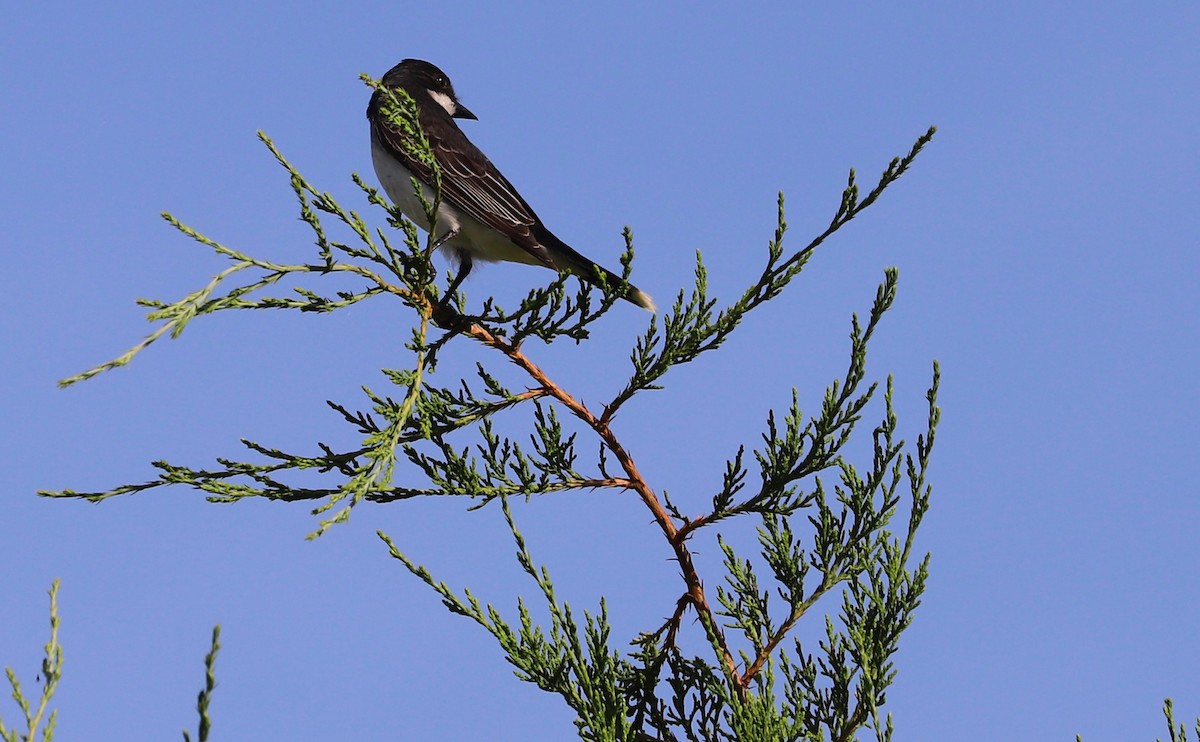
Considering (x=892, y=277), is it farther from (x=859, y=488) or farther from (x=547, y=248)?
(x=547, y=248)

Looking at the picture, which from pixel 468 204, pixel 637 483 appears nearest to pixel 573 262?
pixel 468 204

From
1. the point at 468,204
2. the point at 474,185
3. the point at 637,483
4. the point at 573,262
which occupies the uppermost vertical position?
the point at 474,185

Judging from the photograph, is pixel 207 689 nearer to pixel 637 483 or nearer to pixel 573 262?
pixel 637 483

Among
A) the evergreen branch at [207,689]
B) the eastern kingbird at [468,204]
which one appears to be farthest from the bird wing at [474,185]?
the evergreen branch at [207,689]

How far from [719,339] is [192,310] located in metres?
2.28

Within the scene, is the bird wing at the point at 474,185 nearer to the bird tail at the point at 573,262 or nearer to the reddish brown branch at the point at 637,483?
the bird tail at the point at 573,262

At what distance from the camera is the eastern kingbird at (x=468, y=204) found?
306 inches

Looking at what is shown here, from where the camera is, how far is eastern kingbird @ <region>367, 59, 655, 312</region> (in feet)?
25.5

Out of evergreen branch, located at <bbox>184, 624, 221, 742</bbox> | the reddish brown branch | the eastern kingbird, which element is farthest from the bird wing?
evergreen branch, located at <bbox>184, 624, 221, 742</bbox>

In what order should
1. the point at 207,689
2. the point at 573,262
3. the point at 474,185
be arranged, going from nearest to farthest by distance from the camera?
1. the point at 207,689
2. the point at 573,262
3. the point at 474,185

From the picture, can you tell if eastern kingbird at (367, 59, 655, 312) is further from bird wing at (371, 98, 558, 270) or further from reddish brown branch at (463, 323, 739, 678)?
reddish brown branch at (463, 323, 739, 678)

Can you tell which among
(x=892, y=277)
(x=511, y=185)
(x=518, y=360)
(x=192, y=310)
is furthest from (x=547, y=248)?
(x=192, y=310)

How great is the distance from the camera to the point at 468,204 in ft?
26.3

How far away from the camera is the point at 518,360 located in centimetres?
537
